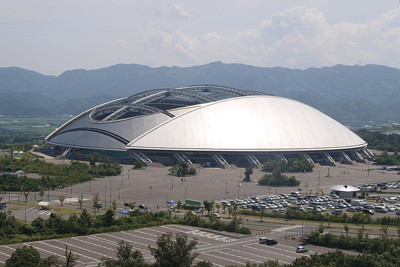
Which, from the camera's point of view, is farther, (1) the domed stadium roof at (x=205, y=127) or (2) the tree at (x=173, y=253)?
(1) the domed stadium roof at (x=205, y=127)

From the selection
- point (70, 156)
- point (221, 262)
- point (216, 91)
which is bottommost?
point (221, 262)

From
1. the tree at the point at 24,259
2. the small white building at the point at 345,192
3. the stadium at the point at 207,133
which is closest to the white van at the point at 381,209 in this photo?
the small white building at the point at 345,192

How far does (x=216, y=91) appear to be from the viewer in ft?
368

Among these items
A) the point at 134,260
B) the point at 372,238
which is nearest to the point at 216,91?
the point at 372,238

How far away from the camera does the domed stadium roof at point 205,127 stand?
93750 mm

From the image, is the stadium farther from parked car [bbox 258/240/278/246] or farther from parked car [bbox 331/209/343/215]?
parked car [bbox 258/240/278/246]

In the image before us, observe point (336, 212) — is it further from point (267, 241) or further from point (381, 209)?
point (267, 241)

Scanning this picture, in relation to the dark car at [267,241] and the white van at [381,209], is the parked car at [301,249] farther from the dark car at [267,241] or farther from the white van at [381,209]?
the white van at [381,209]

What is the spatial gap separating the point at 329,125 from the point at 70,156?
146ft

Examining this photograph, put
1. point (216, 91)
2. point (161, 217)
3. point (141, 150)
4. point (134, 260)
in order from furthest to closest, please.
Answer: point (216, 91), point (141, 150), point (161, 217), point (134, 260)

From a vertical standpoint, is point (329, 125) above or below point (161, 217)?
above

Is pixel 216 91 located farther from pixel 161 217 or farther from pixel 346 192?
pixel 161 217

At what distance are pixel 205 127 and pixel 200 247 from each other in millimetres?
52731

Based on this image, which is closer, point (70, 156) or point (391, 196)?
point (391, 196)
